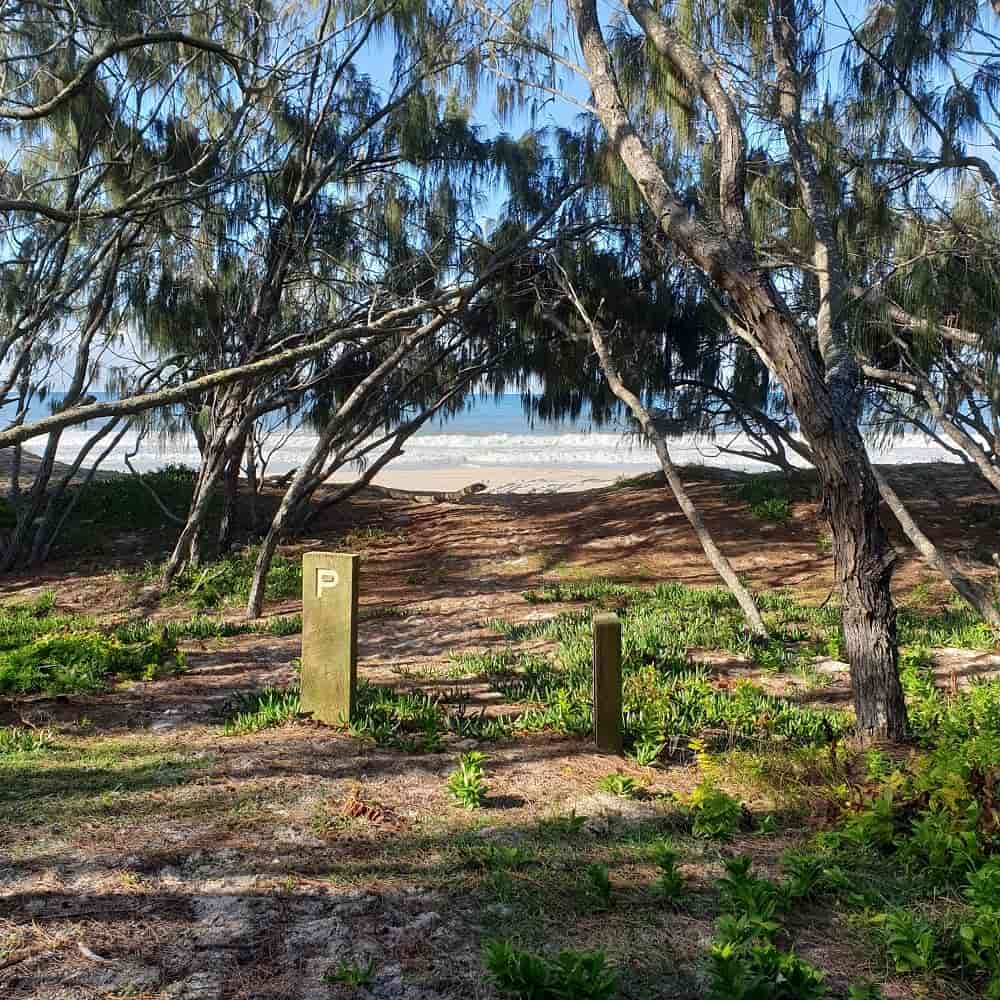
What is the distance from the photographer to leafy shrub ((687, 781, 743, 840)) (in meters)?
3.63

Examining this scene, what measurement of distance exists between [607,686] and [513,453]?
38.3 metres

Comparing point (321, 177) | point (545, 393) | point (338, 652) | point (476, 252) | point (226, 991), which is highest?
point (321, 177)

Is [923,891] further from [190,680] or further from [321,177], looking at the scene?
[321,177]

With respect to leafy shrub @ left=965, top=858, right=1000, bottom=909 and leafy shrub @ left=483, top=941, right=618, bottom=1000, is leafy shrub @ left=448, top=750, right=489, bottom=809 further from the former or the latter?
leafy shrub @ left=965, top=858, right=1000, bottom=909

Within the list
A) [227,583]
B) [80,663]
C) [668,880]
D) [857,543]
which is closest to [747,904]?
[668,880]

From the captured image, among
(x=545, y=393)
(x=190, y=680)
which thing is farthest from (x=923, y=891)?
(x=545, y=393)

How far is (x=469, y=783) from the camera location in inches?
159

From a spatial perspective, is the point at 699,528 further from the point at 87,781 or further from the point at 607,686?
the point at 87,781

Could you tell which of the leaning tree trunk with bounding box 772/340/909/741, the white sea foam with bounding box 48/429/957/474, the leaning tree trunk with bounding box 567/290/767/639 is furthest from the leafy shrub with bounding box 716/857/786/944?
the white sea foam with bounding box 48/429/957/474

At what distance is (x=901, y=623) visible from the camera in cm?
770

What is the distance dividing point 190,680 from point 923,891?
475 cm

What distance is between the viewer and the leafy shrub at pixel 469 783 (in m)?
3.96

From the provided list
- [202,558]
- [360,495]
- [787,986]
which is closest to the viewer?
[787,986]

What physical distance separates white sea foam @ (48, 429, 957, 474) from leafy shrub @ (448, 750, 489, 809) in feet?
89.8
